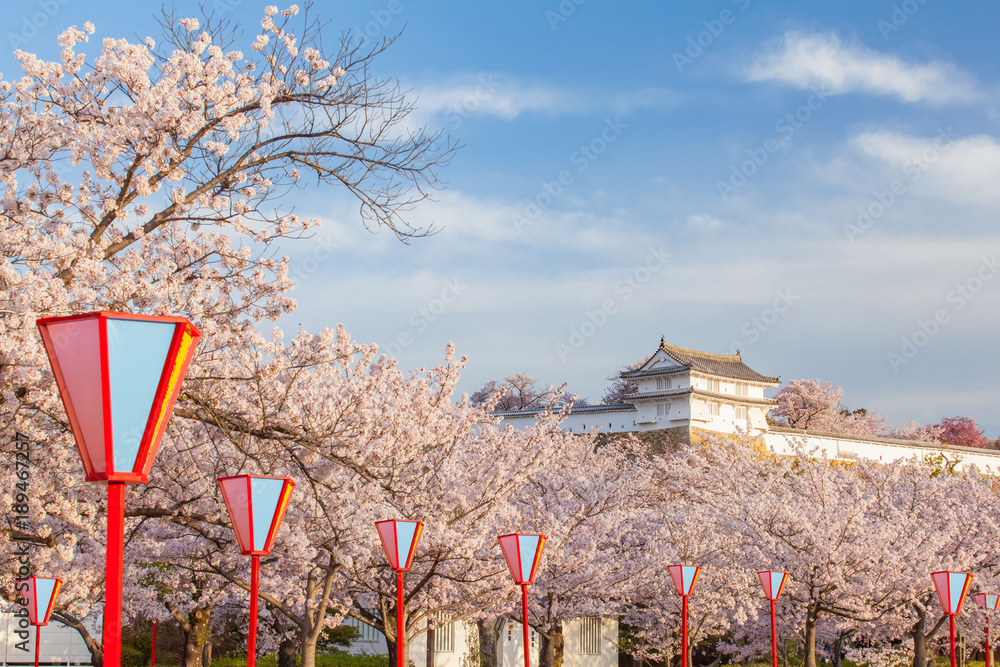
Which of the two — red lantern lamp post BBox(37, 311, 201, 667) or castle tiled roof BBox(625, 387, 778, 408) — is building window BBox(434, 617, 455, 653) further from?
castle tiled roof BBox(625, 387, 778, 408)

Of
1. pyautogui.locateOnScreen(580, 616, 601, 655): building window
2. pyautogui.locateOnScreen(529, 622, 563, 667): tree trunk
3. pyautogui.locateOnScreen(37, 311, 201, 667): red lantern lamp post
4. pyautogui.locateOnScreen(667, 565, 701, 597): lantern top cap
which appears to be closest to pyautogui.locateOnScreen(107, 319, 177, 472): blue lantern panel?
pyautogui.locateOnScreen(37, 311, 201, 667): red lantern lamp post

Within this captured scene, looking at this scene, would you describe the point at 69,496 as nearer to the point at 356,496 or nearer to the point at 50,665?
the point at 356,496

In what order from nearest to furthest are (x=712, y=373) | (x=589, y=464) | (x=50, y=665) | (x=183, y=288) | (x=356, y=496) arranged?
(x=183, y=288)
(x=356, y=496)
(x=50, y=665)
(x=589, y=464)
(x=712, y=373)

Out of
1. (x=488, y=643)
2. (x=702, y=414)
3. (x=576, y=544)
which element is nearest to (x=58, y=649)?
(x=488, y=643)

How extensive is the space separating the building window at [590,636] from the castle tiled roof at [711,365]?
2104cm

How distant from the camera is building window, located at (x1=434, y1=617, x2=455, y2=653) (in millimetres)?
22438

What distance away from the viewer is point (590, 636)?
82.5 feet

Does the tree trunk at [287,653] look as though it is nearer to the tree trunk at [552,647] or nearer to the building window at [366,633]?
the building window at [366,633]

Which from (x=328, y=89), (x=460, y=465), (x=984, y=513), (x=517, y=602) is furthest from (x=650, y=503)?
(x=328, y=89)

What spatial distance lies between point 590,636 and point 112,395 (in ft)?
76.3

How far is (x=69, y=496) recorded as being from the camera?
1006cm

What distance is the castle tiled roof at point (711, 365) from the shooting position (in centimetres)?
4491

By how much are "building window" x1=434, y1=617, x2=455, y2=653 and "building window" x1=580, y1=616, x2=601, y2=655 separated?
4.06m

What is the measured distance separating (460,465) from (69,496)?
6.56 metres
